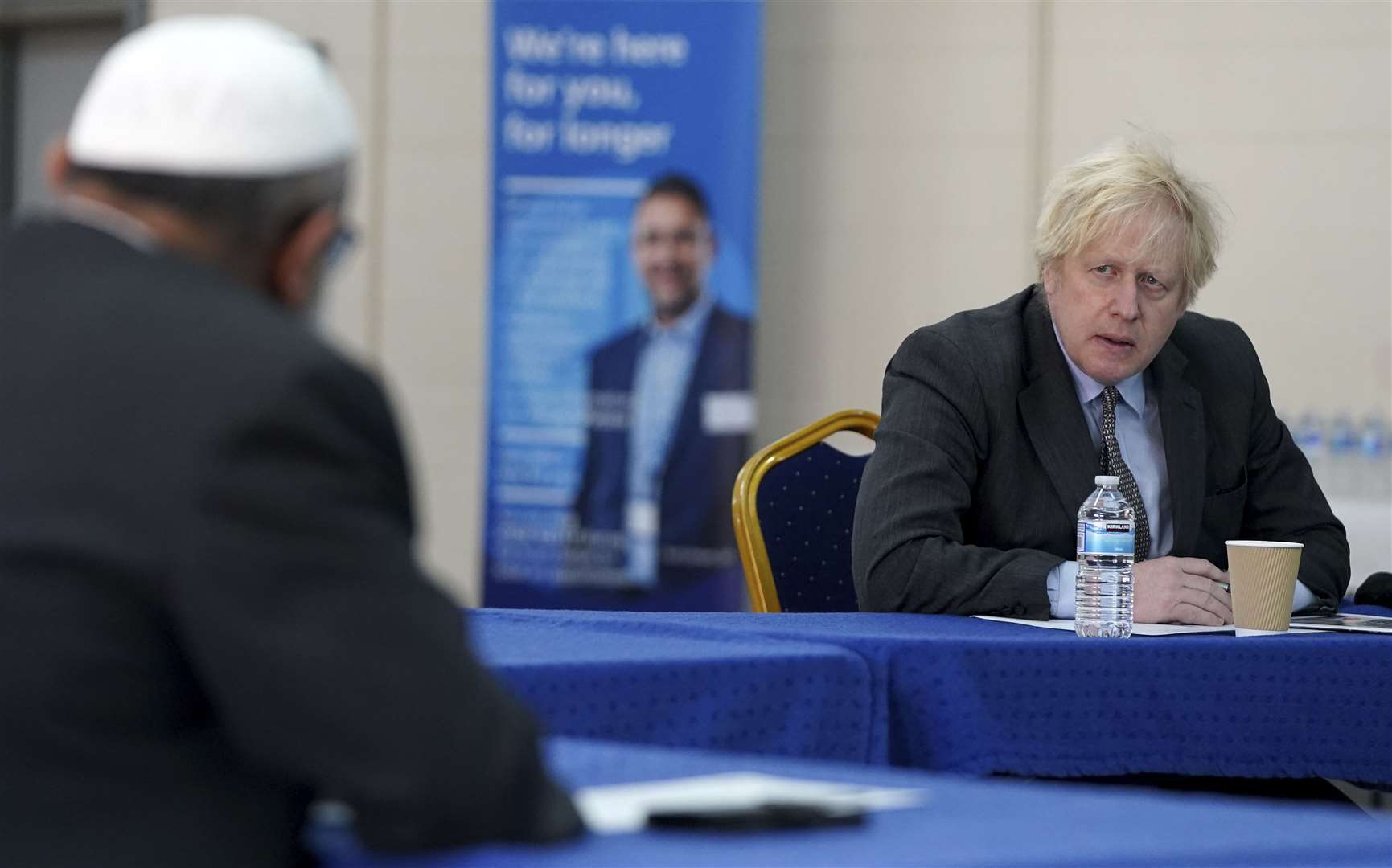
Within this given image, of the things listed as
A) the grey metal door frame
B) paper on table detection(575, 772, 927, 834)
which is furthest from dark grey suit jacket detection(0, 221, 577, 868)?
the grey metal door frame

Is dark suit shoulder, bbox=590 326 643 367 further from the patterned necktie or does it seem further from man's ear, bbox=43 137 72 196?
man's ear, bbox=43 137 72 196

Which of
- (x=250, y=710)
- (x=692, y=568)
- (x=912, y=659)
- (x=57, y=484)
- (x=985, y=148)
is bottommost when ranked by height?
(x=692, y=568)

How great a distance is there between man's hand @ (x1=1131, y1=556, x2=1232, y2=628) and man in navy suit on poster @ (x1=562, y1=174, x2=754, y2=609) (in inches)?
128

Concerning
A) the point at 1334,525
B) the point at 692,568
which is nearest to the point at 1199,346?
the point at 1334,525

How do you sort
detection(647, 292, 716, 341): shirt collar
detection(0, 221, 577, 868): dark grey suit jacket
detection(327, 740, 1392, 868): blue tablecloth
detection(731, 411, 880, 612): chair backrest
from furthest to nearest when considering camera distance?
detection(647, 292, 716, 341): shirt collar
detection(731, 411, 880, 612): chair backrest
detection(327, 740, 1392, 868): blue tablecloth
detection(0, 221, 577, 868): dark grey suit jacket

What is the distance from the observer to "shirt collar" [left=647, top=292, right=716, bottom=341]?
5578 mm

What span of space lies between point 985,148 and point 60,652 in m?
5.24

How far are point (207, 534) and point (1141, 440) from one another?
2.06 metres

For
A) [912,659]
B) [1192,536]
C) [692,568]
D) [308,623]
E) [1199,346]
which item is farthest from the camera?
[692,568]

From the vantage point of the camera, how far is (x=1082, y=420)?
2.62m

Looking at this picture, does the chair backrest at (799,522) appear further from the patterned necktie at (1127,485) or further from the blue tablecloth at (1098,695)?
the blue tablecloth at (1098,695)

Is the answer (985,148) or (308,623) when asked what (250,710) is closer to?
(308,623)

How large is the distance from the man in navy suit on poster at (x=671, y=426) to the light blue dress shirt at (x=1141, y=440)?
2.85 m

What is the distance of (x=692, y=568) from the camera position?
5.56 metres
